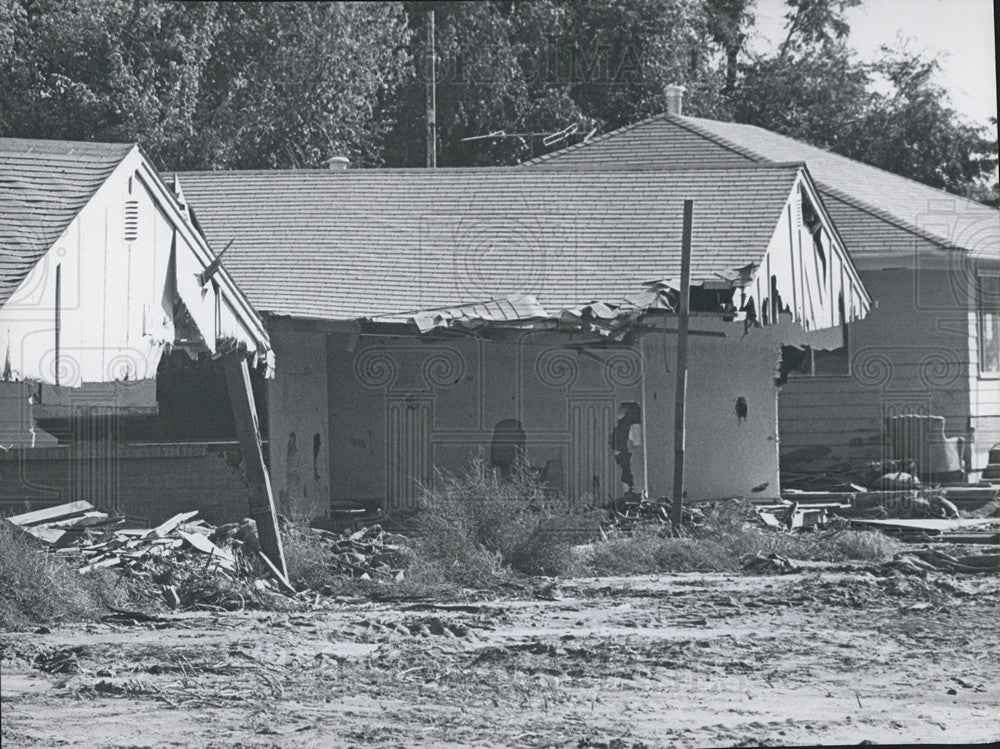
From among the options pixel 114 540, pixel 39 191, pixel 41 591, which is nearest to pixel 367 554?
pixel 114 540

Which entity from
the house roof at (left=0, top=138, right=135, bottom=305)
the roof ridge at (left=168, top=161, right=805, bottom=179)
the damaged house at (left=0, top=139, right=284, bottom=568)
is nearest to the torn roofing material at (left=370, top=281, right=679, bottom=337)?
the damaged house at (left=0, top=139, right=284, bottom=568)

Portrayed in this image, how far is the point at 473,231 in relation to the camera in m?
18.7

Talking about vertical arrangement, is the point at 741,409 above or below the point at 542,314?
below

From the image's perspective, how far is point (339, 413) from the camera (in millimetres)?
17266

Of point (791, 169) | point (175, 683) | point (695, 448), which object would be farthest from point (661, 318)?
point (175, 683)

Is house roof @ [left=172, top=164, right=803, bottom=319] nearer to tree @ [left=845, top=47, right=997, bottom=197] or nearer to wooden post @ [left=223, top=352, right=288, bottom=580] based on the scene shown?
wooden post @ [left=223, top=352, right=288, bottom=580]

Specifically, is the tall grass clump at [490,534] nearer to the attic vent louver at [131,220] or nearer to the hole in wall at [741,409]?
the attic vent louver at [131,220]

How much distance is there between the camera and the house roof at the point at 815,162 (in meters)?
23.1

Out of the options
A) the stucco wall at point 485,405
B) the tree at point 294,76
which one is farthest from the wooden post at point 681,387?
the tree at point 294,76

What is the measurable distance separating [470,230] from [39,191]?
8532mm

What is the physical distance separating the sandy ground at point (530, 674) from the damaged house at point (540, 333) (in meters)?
4.46

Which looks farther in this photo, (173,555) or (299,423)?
(299,423)

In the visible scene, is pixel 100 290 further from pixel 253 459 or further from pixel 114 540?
pixel 114 540

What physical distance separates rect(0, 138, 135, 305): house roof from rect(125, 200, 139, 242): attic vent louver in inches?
12.0
